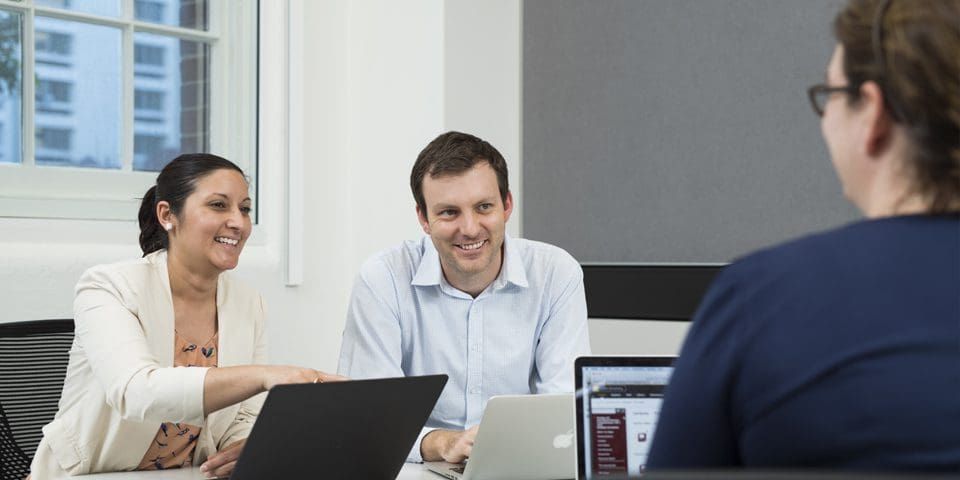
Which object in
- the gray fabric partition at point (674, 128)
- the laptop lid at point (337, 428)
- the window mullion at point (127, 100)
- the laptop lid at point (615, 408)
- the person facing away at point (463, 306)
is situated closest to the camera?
the laptop lid at point (337, 428)

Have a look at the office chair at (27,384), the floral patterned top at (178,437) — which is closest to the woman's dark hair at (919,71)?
the floral patterned top at (178,437)

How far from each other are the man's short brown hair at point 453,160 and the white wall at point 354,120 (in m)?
1.18

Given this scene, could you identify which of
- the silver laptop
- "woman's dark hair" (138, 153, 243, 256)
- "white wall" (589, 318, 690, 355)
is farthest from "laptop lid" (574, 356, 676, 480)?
"white wall" (589, 318, 690, 355)

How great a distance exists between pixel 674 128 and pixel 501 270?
120 centimetres

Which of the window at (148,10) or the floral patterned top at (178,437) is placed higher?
the window at (148,10)

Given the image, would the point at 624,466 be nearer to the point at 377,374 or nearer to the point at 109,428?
the point at 377,374

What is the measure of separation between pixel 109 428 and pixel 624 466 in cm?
119

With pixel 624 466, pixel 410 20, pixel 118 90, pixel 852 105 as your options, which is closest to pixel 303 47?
pixel 410 20

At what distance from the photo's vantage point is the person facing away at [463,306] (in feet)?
8.52

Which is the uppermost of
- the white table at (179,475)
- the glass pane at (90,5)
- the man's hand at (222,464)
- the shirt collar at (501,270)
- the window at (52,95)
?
the glass pane at (90,5)

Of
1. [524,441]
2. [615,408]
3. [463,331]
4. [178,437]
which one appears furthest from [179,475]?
[615,408]

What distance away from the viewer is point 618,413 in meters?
1.75

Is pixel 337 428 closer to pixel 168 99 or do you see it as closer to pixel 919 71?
pixel 919 71

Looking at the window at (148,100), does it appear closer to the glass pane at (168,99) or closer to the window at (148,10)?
the glass pane at (168,99)
